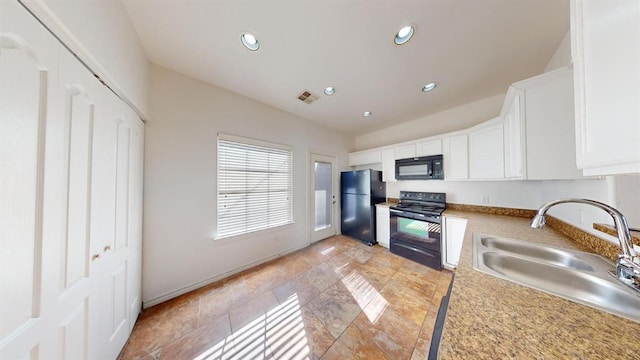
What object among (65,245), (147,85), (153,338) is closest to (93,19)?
(147,85)

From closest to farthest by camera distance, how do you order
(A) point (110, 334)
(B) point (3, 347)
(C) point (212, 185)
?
(B) point (3, 347), (A) point (110, 334), (C) point (212, 185)

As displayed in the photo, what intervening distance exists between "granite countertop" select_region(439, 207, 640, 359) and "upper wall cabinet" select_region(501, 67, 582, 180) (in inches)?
51.8

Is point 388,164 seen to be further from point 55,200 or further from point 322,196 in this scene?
point 55,200

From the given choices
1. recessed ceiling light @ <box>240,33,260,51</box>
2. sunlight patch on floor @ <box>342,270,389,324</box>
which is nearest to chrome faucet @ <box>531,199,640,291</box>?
sunlight patch on floor @ <box>342,270,389,324</box>

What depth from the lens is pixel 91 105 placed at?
3.43 feet

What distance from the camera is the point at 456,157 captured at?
2709 millimetres

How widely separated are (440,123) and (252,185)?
3527 mm

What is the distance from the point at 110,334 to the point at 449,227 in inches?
146

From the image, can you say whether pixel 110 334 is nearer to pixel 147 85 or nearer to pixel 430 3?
pixel 147 85

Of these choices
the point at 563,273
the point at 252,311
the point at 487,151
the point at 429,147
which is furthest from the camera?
the point at 429,147

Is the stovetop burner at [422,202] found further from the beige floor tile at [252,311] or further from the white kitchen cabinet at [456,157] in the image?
the beige floor tile at [252,311]

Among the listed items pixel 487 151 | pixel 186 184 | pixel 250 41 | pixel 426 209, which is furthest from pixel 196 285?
pixel 487 151

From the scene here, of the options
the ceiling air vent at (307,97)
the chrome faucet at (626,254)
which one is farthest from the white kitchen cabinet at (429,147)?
the chrome faucet at (626,254)

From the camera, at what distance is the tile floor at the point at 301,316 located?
142cm
